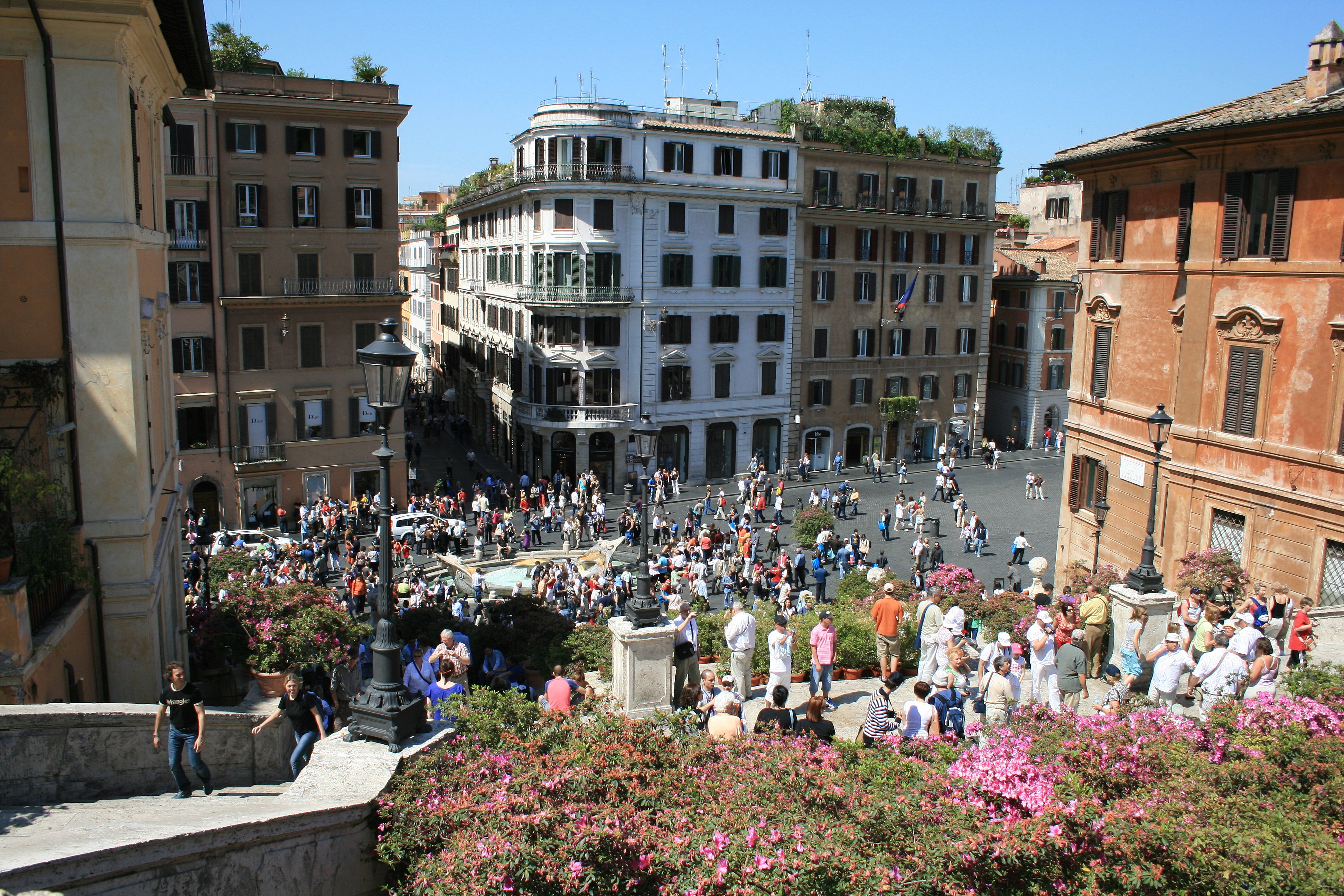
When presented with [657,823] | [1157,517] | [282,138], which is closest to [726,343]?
[282,138]

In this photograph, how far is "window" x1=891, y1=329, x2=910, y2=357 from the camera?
1922 inches

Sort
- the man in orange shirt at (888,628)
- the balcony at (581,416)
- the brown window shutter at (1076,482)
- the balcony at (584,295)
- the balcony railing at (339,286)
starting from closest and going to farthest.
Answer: the man in orange shirt at (888,628), the brown window shutter at (1076,482), the balcony railing at (339,286), the balcony at (584,295), the balcony at (581,416)

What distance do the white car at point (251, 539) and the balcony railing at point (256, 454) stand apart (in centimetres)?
297

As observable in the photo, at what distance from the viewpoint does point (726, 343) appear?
145ft

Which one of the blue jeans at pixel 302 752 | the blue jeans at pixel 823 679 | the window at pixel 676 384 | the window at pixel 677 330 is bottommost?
the blue jeans at pixel 823 679

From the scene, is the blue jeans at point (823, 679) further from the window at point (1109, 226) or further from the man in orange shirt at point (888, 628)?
the window at point (1109, 226)

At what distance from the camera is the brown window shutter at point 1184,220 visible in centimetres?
→ 2061

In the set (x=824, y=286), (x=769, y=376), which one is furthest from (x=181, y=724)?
(x=824, y=286)

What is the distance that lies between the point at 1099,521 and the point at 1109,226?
6.86 m

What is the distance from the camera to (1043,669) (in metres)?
11.6

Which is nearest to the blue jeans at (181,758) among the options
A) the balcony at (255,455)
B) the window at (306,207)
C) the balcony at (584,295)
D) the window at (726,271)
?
the balcony at (255,455)

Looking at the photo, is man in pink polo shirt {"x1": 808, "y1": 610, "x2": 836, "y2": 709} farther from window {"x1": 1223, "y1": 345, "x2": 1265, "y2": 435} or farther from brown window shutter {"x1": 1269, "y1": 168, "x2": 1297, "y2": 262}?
brown window shutter {"x1": 1269, "y1": 168, "x2": 1297, "y2": 262}

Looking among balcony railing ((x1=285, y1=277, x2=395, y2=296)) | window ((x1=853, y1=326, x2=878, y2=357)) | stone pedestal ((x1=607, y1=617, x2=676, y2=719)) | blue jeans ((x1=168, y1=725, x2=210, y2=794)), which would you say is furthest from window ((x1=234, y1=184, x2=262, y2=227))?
blue jeans ((x1=168, y1=725, x2=210, y2=794))

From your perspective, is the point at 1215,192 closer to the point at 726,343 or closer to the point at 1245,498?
the point at 1245,498
